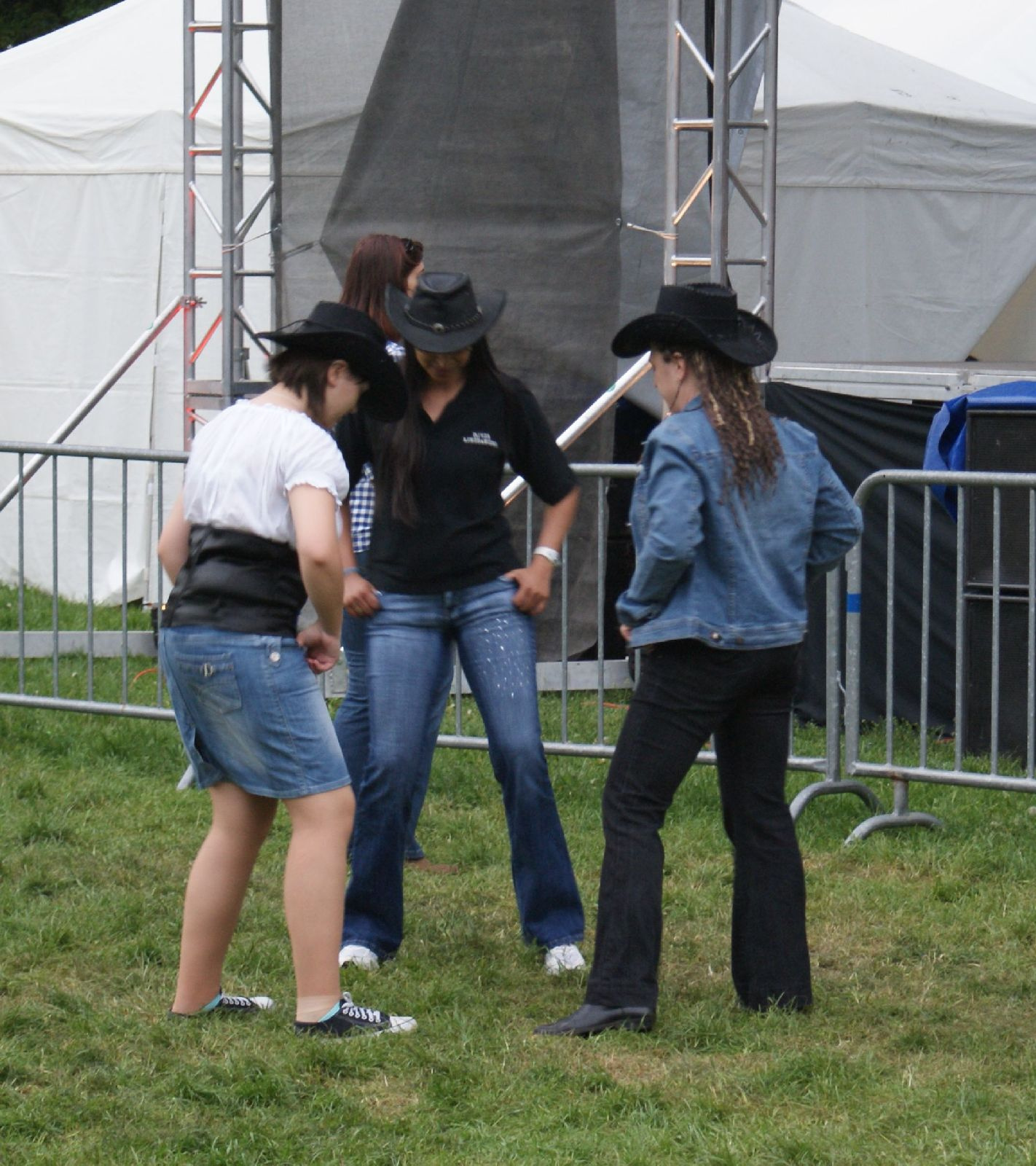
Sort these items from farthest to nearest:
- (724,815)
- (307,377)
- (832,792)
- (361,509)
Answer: (832,792) < (361,509) < (724,815) < (307,377)

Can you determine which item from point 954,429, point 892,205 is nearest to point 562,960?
point 954,429

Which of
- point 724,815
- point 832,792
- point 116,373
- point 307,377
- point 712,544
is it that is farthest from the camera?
point 116,373

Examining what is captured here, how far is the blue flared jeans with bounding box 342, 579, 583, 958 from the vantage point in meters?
4.75

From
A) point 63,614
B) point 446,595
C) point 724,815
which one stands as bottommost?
point 724,815

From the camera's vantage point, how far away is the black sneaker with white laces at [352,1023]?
13.7ft

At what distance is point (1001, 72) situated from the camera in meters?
13.5

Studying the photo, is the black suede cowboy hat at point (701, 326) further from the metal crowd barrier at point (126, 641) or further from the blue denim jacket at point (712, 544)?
the metal crowd barrier at point (126, 641)

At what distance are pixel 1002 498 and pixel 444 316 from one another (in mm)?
3449

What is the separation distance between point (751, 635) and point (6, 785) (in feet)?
12.2

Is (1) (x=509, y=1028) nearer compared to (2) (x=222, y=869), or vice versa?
(2) (x=222, y=869)

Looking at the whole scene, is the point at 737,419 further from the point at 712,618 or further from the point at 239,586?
the point at 239,586

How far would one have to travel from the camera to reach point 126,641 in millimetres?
7379

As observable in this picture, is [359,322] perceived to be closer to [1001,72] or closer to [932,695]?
[932,695]

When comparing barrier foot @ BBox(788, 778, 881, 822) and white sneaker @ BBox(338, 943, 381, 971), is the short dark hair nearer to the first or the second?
white sneaker @ BBox(338, 943, 381, 971)
